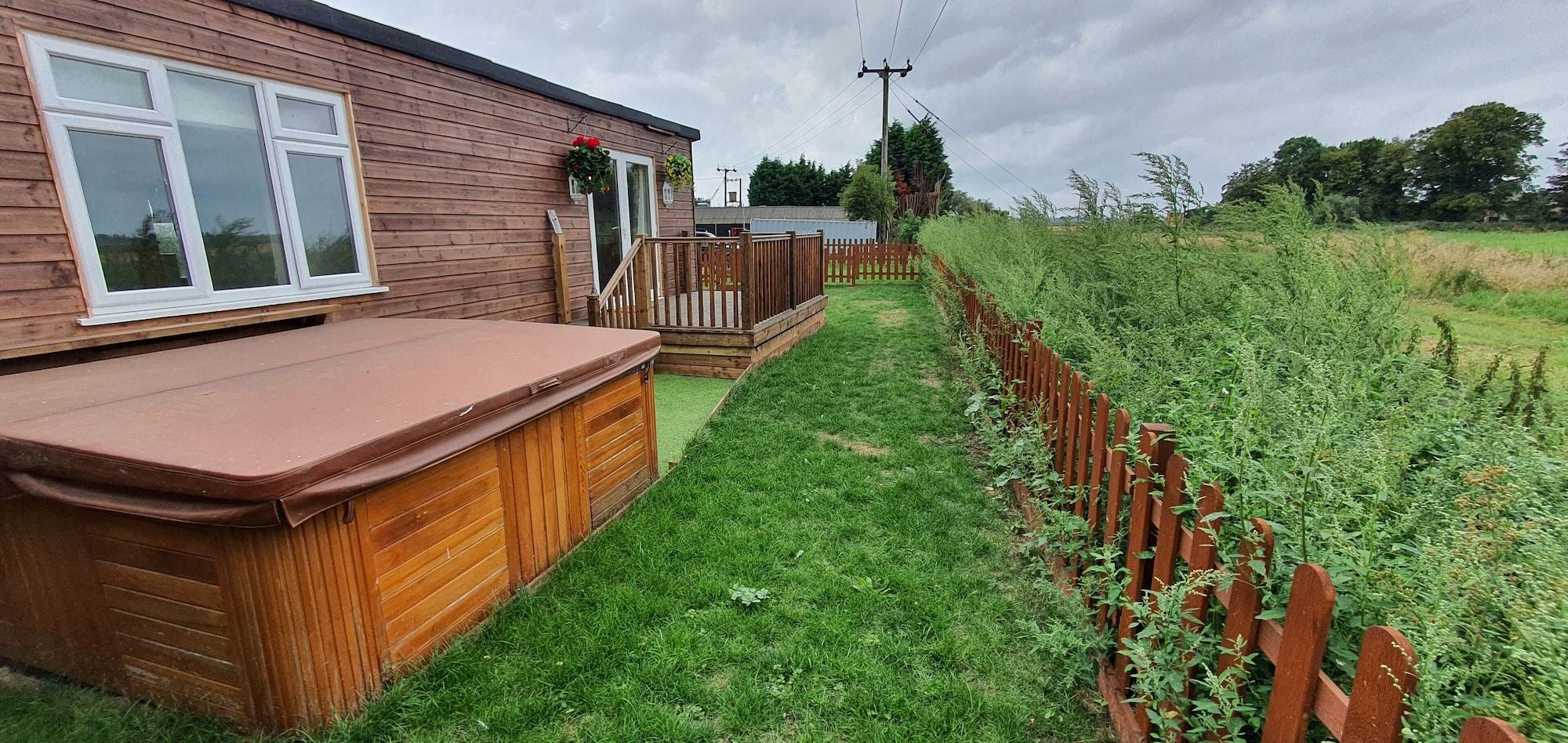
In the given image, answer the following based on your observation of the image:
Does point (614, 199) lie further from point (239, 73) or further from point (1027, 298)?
point (1027, 298)

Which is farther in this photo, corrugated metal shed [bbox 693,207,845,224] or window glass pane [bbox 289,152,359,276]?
corrugated metal shed [bbox 693,207,845,224]

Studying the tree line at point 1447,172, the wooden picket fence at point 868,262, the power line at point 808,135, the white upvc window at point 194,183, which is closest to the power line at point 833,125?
the power line at point 808,135

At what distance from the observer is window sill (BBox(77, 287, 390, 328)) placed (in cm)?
327

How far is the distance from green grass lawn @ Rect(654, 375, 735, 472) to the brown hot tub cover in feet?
3.75

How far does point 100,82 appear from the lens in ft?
10.6

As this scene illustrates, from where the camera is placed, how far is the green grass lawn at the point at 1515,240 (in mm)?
5504

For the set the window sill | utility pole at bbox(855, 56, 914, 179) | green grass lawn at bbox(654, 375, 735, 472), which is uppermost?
utility pole at bbox(855, 56, 914, 179)

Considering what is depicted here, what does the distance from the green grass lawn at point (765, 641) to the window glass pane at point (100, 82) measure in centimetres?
276

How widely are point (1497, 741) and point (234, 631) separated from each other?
2.71 m

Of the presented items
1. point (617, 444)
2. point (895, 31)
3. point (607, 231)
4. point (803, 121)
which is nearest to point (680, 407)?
point (617, 444)

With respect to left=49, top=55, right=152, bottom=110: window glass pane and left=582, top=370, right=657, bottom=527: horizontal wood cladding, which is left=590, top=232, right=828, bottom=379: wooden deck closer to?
left=582, top=370, right=657, bottom=527: horizontal wood cladding

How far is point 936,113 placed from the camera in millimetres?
25359

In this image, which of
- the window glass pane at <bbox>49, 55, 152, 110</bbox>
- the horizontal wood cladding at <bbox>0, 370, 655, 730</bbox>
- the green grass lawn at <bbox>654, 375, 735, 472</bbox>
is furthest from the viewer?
the green grass lawn at <bbox>654, 375, 735, 472</bbox>

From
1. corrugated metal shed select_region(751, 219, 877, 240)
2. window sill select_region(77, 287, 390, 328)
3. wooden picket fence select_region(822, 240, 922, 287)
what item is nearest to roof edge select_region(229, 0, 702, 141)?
window sill select_region(77, 287, 390, 328)
